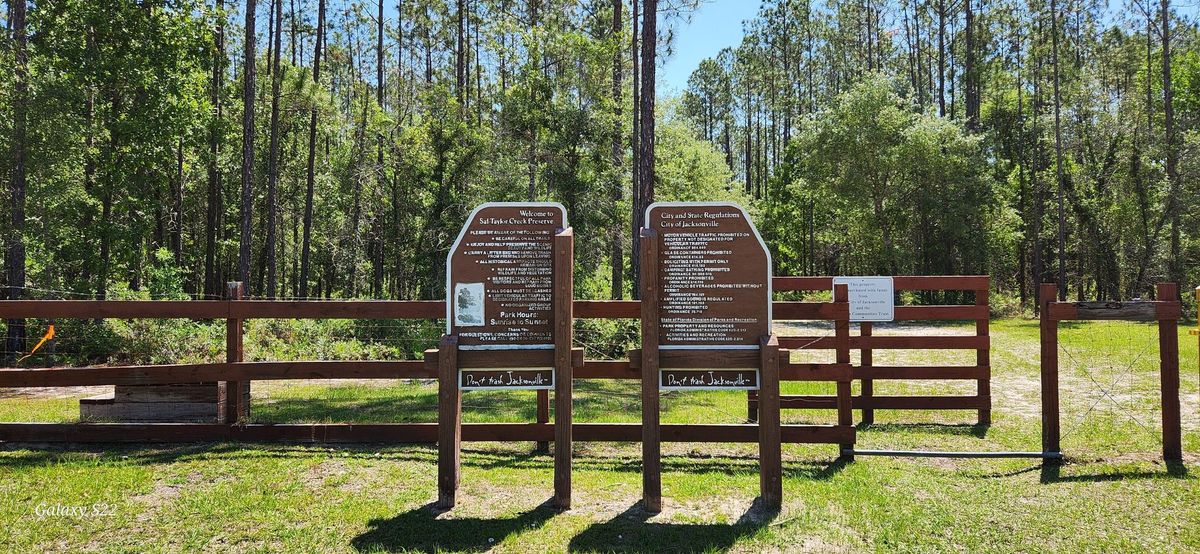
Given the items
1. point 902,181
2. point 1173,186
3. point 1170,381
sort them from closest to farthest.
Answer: point 1170,381, point 1173,186, point 902,181

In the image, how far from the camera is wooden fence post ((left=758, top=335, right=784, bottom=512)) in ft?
15.5

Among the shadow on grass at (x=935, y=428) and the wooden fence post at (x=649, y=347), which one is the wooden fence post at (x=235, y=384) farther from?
the shadow on grass at (x=935, y=428)

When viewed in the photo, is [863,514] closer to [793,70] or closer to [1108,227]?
[1108,227]

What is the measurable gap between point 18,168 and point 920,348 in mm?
16266

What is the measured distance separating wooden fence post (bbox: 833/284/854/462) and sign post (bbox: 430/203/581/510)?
2.57 metres

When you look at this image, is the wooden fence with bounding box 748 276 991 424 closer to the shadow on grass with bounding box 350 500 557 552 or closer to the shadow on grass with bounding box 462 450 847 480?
the shadow on grass with bounding box 462 450 847 480

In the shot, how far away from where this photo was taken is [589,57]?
23.2m

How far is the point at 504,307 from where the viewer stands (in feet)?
16.5

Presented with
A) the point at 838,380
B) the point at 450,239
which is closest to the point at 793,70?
the point at 450,239

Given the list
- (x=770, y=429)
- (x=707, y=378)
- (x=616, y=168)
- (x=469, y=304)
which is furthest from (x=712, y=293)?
(x=616, y=168)

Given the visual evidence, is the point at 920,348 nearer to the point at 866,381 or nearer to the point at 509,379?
the point at 866,381

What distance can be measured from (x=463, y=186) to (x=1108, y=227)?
2892cm

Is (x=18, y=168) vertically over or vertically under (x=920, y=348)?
over

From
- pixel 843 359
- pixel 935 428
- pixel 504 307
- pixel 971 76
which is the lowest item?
pixel 935 428
